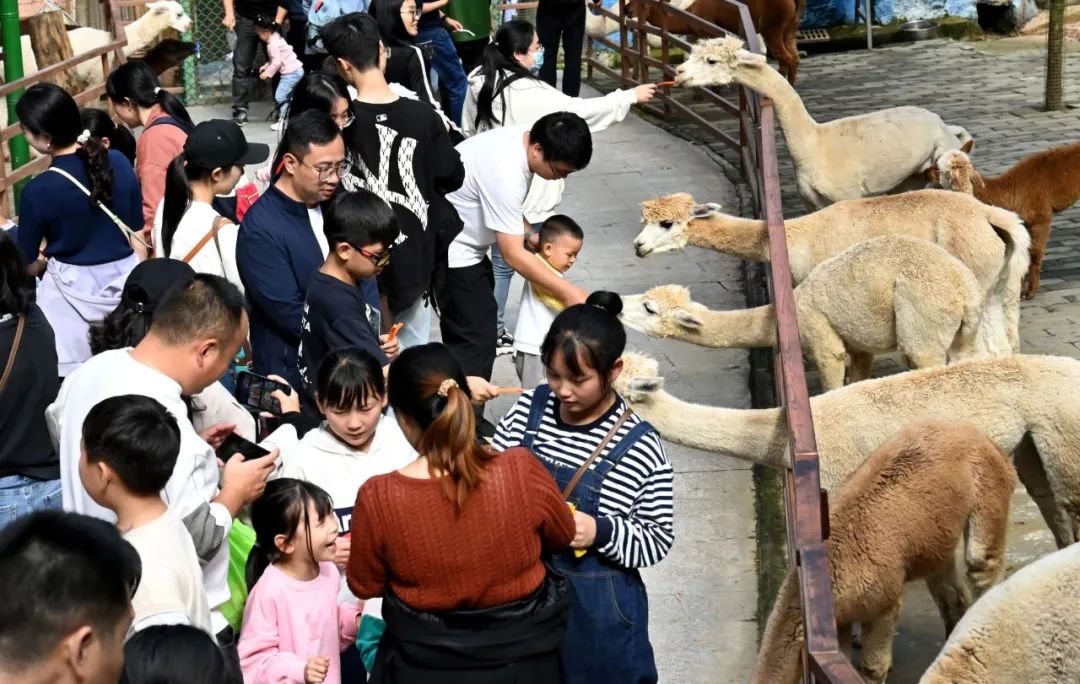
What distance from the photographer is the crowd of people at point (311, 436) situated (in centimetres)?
319

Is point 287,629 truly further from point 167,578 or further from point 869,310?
point 869,310

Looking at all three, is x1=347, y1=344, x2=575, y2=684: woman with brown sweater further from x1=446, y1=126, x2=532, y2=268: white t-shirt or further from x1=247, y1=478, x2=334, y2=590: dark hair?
x1=446, y1=126, x2=532, y2=268: white t-shirt

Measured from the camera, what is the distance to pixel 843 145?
382 inches

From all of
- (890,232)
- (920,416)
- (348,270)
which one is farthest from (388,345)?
(890,232)

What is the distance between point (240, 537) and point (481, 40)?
882cm

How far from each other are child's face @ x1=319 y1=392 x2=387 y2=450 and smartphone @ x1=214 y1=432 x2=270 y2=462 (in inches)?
9.1

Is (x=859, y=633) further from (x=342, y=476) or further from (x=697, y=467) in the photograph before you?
(x=342, y=476)

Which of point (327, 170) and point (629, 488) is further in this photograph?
point (327, 170)

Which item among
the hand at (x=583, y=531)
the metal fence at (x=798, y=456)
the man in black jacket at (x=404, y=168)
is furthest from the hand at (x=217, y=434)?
the man in black jacket at (x=404, y=168)

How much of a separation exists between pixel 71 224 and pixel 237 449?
2138 mm

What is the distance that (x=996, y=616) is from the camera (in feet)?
14.2

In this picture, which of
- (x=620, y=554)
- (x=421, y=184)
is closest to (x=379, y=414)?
(x=620, y=554)

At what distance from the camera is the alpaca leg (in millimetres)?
5055

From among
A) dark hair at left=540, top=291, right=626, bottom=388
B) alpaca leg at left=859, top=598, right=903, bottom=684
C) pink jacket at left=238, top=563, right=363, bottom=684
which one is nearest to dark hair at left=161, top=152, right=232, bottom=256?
pink jacket at left=238, top=563, right=363, bottom=684
